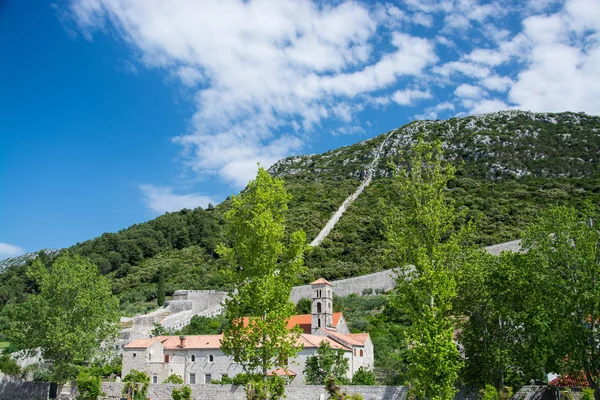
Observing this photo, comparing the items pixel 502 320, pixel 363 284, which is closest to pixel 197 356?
pixel 502 320

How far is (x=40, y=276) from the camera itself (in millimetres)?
33875

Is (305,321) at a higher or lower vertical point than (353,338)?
higher

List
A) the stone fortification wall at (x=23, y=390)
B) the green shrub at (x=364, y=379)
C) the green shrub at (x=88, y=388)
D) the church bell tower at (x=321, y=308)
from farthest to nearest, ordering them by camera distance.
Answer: the church bell tower at (x=321, y=308)
the stone fortification wall at (x=23, y=390)
the green shrub at (x=88, y=388)
the green shrub at (x=364, y=379)

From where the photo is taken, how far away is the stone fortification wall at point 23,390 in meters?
33.9

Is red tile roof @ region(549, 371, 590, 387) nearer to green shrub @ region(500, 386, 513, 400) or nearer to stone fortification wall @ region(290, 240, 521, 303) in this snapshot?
green shrub @ region(500, 386, 513, 400)

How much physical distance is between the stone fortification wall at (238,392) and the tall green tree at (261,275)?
8.29 meters

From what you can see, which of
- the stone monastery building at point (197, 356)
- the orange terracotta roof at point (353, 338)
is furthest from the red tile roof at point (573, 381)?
the orange terracotta roof at point (353, 338)

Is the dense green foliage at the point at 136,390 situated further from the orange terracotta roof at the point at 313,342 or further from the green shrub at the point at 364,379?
the green shrub at the point at 364,379

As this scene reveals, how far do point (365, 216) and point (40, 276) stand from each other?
68.7 meters

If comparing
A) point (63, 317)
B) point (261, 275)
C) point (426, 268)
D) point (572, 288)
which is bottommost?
point (63, 317)

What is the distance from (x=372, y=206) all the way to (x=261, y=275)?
83.0 metres

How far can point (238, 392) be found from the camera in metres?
28.5

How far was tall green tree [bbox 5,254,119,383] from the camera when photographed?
31797mm

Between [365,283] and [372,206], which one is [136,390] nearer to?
[365,283]
